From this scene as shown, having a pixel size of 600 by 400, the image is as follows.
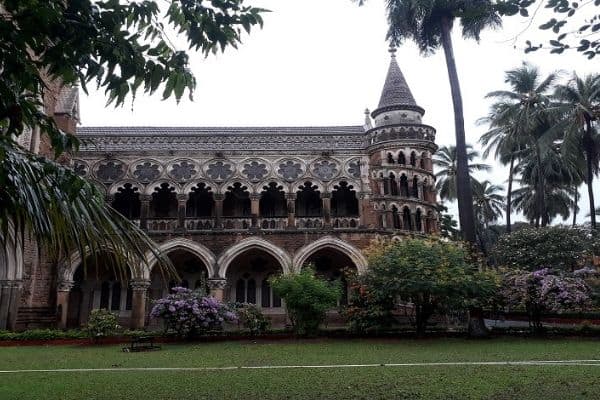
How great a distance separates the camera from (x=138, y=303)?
23672 millimetres

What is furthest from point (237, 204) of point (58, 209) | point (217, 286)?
point (58, 209)

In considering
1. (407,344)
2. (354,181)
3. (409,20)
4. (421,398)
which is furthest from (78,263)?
(421,398)

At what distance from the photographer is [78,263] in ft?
79.5

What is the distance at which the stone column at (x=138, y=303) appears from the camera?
76.9 ft

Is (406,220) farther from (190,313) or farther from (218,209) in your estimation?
(190,313)

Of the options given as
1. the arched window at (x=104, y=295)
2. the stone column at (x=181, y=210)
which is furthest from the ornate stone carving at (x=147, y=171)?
the arched window at (x=104, y=295)

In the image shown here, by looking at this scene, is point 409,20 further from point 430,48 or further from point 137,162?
point 137,162

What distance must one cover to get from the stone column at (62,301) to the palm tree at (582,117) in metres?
27.0

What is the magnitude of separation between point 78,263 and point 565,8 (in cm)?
2381

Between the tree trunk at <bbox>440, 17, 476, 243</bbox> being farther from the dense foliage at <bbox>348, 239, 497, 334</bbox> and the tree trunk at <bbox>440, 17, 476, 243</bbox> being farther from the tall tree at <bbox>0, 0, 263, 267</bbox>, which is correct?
the tall tree at <bbox>0, 0, 263, 267</bbox>

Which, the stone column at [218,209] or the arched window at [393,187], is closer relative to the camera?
the stone column at [218,209]

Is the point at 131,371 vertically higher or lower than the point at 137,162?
lower

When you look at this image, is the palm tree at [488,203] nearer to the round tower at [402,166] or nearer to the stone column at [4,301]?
the round tower at [402,166]

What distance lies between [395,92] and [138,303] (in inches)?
680
